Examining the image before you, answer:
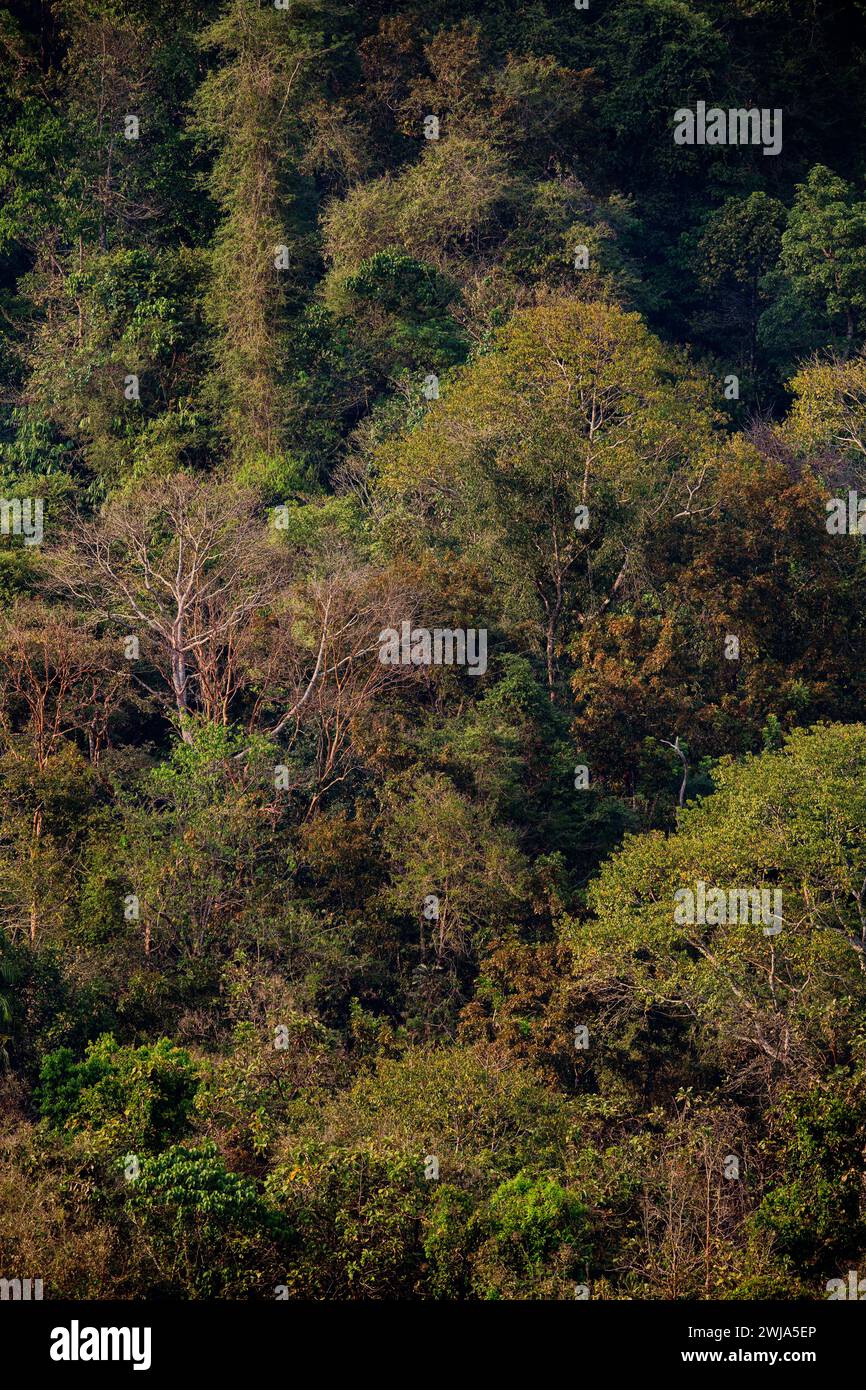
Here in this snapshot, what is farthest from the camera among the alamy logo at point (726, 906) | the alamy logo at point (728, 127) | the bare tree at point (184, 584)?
the alamy logo at point (728, 127)

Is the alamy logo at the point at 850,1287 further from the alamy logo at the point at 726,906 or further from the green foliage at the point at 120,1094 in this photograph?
the green foliage at the point at 120,1094

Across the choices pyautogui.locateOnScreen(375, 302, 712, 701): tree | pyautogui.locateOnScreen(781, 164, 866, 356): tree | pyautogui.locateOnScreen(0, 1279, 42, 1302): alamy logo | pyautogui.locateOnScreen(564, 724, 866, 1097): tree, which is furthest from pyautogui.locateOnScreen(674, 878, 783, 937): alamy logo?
pyautogui.locateOnScreen(781, 164, 866, 356): tree

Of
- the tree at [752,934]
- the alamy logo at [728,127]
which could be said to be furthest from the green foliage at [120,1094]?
the alamy logo at [728,127]

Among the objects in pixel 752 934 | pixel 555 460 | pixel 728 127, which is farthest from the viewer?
pixel 728 127

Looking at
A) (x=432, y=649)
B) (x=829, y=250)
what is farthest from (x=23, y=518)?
(x=829, y=250)

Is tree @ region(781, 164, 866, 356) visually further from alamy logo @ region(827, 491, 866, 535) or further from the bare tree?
the bare tree

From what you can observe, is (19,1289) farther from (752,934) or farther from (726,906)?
(726,906)

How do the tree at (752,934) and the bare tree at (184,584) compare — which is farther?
the bare tree at (184,584)
